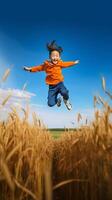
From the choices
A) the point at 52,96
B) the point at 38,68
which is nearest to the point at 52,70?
the point at 38,68

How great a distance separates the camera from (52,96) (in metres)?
8.04

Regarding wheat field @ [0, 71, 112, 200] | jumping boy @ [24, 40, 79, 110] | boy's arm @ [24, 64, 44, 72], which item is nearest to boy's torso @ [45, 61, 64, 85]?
jumping boy @ [24, 40, 79, 110]

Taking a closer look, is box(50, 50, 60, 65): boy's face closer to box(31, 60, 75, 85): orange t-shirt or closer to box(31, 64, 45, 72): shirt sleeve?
box(31, 60, 75, 85): orange t-shirt

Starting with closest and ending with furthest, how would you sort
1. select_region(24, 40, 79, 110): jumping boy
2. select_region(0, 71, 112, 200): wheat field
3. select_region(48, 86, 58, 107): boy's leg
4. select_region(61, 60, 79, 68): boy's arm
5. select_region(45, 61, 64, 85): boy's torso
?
select_region(0, 71, 112, 200): wheat field
select_region(48, 86, 58, 107): boy's leg
select_region(61, 60, 79, 68): boy's arm
select_region(24, 40, 79, 110): jumping boy
select_region(45, 61, 64, 85): boy's torso

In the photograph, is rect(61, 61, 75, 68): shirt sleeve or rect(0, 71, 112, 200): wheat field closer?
rect(0, 71, 112, 200): wheat field

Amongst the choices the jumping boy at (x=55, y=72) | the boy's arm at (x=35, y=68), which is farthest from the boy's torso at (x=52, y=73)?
the boy's arm at (x=35, y=68)

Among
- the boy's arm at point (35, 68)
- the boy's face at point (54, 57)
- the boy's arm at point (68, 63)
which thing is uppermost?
the boy's face at point (54, 57)

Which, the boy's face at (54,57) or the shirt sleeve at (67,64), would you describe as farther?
the boy's face at (54,57)

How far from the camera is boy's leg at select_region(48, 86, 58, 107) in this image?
7.95 metres

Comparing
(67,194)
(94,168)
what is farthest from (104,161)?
(67,194)

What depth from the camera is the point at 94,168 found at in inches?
82.7

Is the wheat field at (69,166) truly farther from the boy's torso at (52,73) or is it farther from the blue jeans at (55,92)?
the boy's torso at (52,73)

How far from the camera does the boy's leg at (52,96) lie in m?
7.95

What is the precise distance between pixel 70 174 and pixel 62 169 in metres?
0.18
